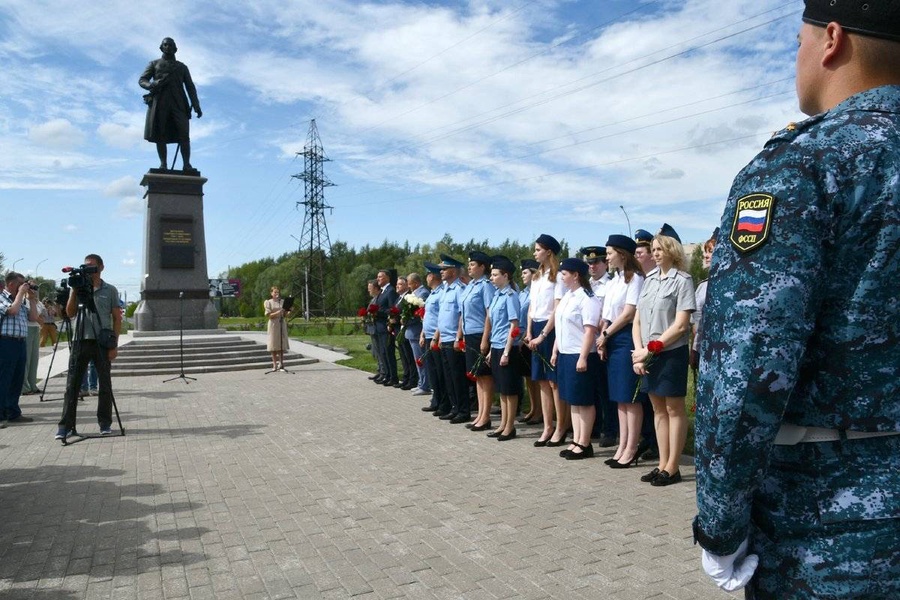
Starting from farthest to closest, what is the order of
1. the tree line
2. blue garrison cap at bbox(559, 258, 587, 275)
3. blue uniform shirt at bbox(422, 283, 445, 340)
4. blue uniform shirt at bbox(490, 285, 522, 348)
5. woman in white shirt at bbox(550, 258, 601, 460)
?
1. the tree line
2. blue uniform shirt at bbox(422, 283, 445, 340)
3. blue uniform shirt at bbox(490, 285, 522, 348)
4. blue garrison cap at bbox(559, 258, 587, 275)
5. woman in white shirt at bbox(550, 258, 601, 460)

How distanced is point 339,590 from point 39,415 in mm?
8722

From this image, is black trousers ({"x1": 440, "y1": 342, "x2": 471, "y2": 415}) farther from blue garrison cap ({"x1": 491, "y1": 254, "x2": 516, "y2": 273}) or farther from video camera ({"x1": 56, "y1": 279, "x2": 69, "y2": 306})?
video camera ({"x1": 56, "y1": 279, "x2": 69, "y2": 306})

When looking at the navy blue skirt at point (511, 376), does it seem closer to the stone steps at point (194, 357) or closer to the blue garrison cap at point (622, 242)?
the blue garrison cap at point (622, 242)

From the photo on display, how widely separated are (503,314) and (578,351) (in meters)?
1.40

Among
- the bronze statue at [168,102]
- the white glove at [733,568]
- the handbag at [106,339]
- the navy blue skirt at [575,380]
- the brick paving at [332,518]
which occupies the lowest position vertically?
the brick paving at [332,518]

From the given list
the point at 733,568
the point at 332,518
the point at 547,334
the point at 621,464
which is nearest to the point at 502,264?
the point at 547,334

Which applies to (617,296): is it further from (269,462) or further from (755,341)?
(755,341)

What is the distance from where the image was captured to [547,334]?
7875mm

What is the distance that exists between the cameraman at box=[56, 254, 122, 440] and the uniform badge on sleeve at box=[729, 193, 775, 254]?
824 cm

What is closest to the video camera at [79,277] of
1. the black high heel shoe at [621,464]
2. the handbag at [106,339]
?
the handbag at [106,339]

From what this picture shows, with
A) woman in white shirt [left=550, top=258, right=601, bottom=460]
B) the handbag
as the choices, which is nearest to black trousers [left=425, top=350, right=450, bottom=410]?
woman in white shirt [left=550, top=258, right=601, bottom=460]

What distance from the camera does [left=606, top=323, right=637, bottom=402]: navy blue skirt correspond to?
21.7 ft

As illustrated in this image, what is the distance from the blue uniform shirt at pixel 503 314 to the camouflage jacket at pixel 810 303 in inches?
263

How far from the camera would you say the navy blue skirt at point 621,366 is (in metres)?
6.62
